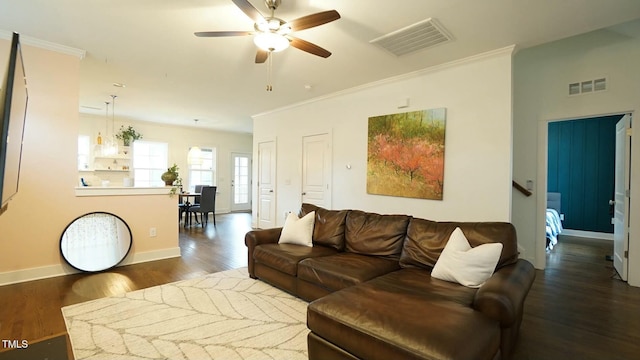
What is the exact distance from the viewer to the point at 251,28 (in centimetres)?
293

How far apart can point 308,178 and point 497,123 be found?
3.22 m

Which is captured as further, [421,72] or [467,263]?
[421,72]

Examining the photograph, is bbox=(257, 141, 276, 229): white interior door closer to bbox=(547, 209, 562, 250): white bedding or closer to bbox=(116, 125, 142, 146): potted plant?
bbox=(116, 125, 142, 146): potted plant

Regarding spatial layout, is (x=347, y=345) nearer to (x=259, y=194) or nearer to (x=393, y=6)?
(x=393, y=6)

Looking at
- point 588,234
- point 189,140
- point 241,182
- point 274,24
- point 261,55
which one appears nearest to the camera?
point 274,24

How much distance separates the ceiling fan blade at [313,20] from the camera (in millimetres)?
2104

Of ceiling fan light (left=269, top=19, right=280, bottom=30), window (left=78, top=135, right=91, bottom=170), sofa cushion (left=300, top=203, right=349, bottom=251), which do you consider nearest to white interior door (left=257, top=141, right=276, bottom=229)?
sofa cushion (left=300, top=203, right=349, bottom=251)

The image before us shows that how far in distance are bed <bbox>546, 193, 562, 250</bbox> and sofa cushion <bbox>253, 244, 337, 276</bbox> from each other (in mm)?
4185

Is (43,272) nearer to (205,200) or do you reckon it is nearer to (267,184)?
(205,200)

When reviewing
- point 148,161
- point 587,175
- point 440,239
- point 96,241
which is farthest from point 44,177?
point 587,175

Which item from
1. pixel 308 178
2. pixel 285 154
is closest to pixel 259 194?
pixel 285 154

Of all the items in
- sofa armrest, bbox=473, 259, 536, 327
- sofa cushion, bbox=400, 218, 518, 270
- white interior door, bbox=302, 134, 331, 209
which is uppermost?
white interior door, bbox=302, 134, 331, 209

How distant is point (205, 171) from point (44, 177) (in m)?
5.82

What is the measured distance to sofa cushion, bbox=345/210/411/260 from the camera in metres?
2.88
